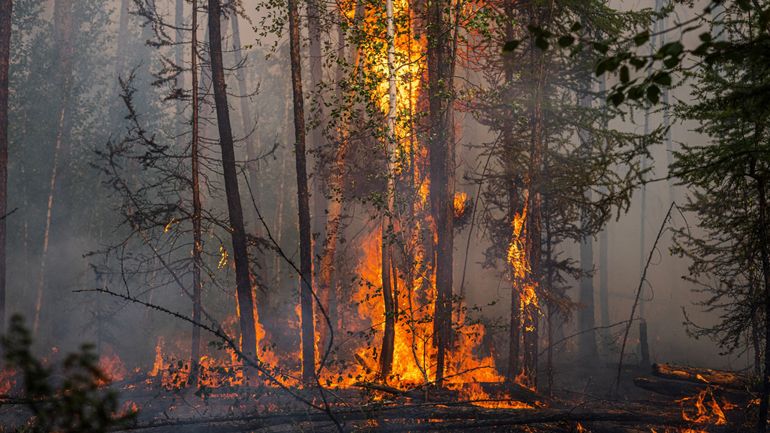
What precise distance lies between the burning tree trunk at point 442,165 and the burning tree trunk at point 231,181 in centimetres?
421

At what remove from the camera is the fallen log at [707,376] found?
40.5 ft

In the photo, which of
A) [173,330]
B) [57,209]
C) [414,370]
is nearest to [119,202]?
[57,209]

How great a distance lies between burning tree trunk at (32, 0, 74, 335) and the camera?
25984 mm

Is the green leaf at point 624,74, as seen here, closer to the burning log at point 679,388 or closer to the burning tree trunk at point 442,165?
the burning tree trunk at point 442,165

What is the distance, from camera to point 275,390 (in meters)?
11.2

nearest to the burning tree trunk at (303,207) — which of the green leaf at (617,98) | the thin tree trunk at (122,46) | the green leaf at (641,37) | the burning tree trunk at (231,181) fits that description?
the burning tree trunk at (231,181)

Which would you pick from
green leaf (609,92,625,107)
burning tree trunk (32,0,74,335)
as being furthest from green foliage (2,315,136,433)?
burning tree trunk (32,0,74,335)

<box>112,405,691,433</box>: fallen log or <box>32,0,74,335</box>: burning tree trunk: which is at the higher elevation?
<box>32,0,74,335</box>: burning tree trunk

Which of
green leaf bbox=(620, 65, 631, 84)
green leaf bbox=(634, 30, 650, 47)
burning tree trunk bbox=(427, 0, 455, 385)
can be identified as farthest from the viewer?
burning tree trunk bbox=(427, 0, 455, 385)

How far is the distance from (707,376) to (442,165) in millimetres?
6938

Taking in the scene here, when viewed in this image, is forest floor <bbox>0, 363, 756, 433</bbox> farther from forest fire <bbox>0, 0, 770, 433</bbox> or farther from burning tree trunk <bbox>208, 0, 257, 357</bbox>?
burning tree trunk <bbox>208, 0, 257, 357</bbox>

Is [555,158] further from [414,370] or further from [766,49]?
[766,49]

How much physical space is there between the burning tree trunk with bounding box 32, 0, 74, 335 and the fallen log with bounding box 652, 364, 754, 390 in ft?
72.2

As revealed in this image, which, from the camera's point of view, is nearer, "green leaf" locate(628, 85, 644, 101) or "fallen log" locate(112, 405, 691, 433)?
"green leaf" locate(628, 85, 644, 101)
